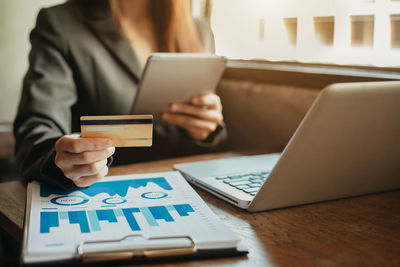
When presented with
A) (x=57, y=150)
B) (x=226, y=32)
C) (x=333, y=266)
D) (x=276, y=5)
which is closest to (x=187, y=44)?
(x=226, y=32)

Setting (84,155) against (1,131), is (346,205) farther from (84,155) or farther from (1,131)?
(1,131)

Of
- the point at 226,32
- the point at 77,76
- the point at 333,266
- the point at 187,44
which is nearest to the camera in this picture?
the point at 333,266

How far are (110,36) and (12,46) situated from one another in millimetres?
1054

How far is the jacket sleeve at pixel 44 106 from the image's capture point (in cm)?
86

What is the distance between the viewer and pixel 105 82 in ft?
4.65

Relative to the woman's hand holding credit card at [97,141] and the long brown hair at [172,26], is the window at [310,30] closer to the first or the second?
the long brown hair at [172,26]

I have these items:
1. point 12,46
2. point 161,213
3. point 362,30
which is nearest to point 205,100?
point 362,30

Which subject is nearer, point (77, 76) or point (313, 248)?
point (313, 248)

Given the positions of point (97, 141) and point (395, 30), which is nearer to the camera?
point (97, 141)

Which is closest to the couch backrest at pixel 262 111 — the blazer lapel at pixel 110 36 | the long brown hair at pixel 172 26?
the long brown hair at pixel 172 26

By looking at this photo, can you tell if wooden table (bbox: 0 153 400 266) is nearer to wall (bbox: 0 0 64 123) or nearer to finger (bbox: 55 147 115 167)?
finger (bbox: 55 147 115 167)

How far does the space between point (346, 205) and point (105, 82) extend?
872 mm

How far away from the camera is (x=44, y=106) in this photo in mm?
1167

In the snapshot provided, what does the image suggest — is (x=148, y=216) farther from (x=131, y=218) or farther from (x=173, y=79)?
(x=173, y=79)
